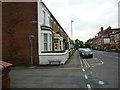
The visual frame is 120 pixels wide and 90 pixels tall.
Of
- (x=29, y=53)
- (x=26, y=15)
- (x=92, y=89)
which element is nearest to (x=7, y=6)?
(x=26, y=15)

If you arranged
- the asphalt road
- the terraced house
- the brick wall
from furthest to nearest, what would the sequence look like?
1. the brick wall
2. the terraced house
3. the asphalt road

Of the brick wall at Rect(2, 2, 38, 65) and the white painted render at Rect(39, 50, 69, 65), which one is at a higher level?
the brick wall at Rect(2, 2, 38, 65)

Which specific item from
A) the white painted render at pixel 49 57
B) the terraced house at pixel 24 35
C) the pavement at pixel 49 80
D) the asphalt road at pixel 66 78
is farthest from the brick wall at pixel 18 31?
the pavement at pixel 49 80

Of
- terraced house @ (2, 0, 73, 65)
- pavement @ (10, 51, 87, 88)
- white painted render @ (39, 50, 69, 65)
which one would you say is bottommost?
pavement @ (10, 51, 87, 88)

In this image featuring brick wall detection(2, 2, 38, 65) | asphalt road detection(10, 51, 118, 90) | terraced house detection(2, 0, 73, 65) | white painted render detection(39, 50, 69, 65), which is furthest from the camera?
brick wall detection(2, 2, 38, 65)

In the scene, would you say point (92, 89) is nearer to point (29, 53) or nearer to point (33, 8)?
point (29, 53)

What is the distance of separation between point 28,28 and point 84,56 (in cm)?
1233

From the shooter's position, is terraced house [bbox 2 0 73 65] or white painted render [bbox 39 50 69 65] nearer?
white painted render [bbox 39 50 69 65]

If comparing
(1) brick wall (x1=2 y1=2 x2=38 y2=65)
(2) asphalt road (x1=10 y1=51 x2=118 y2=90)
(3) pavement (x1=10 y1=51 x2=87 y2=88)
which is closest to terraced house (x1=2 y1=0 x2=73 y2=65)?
(1) brick wall (x1=2 y1=2 x2=38 y2=65)

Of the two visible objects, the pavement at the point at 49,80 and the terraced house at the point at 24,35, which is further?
the terraced house at the point at 24,35

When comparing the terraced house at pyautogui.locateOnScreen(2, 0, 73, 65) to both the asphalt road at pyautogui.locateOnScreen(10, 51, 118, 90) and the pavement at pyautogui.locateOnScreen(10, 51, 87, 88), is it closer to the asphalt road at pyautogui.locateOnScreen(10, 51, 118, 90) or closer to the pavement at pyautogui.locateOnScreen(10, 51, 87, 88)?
the asphalt road at pyautogui.locateOnScreen(10, 51, 118, 90)

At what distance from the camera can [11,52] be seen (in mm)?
15305

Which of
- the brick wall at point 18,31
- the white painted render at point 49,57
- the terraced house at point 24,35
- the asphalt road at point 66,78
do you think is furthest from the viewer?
the brick wall at point 18,31

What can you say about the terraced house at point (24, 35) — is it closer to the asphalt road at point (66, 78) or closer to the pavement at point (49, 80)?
the asphalt road at point (66, 78)
